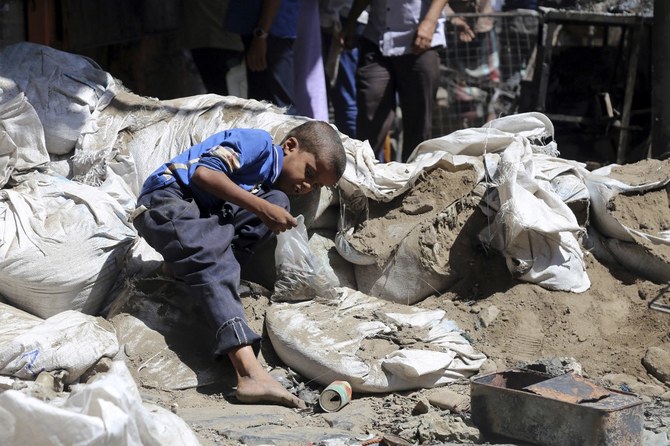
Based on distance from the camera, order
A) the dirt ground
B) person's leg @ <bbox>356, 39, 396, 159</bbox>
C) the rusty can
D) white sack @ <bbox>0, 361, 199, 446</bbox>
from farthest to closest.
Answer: person's leg @ <bbox>356, 39, 396, 159</bbox>, the rusty can, the dirt ground, white sack @ <bbox>0, 361, 199, 446</bbox>

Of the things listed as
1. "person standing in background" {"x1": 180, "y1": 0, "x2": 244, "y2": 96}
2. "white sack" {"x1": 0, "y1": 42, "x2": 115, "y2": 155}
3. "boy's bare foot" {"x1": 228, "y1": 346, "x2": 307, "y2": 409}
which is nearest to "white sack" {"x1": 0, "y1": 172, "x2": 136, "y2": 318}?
"white sack" {"x1": 0, "y1": 42, "x2": 115, "y2": 155}

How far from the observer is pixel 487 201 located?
4.56 meters

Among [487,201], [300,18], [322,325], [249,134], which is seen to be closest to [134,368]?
[322,325]

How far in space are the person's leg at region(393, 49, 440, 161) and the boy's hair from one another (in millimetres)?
1606

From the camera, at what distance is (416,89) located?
6.01 metres

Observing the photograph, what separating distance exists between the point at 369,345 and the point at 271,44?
2368 millimetres

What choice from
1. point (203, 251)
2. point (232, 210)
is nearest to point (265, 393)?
point (203, 251)

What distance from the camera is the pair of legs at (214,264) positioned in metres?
3.86

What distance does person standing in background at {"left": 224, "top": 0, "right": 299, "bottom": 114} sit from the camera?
19.0ft

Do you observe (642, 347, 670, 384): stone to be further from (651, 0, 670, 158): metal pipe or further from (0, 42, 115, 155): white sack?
(0, 42, 115, 155): white sack

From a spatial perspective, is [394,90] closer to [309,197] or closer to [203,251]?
[309,197]

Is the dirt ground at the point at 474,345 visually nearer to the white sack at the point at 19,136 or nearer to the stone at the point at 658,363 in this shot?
the stone at the point at 658,363

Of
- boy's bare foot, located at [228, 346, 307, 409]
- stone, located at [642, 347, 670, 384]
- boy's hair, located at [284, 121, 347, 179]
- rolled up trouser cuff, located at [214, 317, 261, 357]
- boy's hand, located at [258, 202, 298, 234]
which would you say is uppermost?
boy's hair, located at [284, 121, 347, 179]

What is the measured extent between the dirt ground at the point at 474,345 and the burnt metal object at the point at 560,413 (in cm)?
9
